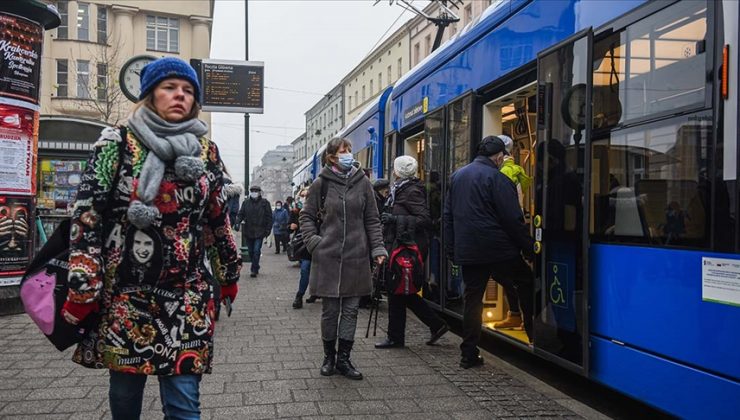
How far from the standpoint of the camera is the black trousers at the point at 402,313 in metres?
6.12

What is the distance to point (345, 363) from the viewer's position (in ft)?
16.6

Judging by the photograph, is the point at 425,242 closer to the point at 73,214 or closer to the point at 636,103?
the point at 636,103

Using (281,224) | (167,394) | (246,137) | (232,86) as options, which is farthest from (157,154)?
(281,224)

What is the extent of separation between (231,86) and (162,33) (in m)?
33.4

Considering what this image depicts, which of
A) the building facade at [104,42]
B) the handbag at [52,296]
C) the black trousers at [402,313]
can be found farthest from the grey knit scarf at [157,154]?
the building facade at [104,42]

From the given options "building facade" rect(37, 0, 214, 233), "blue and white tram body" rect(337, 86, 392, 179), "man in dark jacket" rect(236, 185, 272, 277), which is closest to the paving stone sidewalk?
"blue and white tram body" rect(337, 86, 392, 179)

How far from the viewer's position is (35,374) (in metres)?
5.06

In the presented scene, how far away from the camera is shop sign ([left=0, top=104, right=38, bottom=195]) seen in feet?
25.9

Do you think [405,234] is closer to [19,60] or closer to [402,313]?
[402,313]

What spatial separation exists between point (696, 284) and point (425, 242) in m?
3.51

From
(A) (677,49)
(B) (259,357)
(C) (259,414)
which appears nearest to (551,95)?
(A) (677,49)

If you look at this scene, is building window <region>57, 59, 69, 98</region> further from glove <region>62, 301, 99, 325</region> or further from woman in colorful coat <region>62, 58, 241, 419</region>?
glove <region>62, 301, 99, 325</region>

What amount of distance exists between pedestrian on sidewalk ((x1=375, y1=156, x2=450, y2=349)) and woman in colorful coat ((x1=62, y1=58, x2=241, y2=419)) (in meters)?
3.55

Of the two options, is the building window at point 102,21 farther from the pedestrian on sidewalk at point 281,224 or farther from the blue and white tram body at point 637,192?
the blue and white tram body at point 637,192
